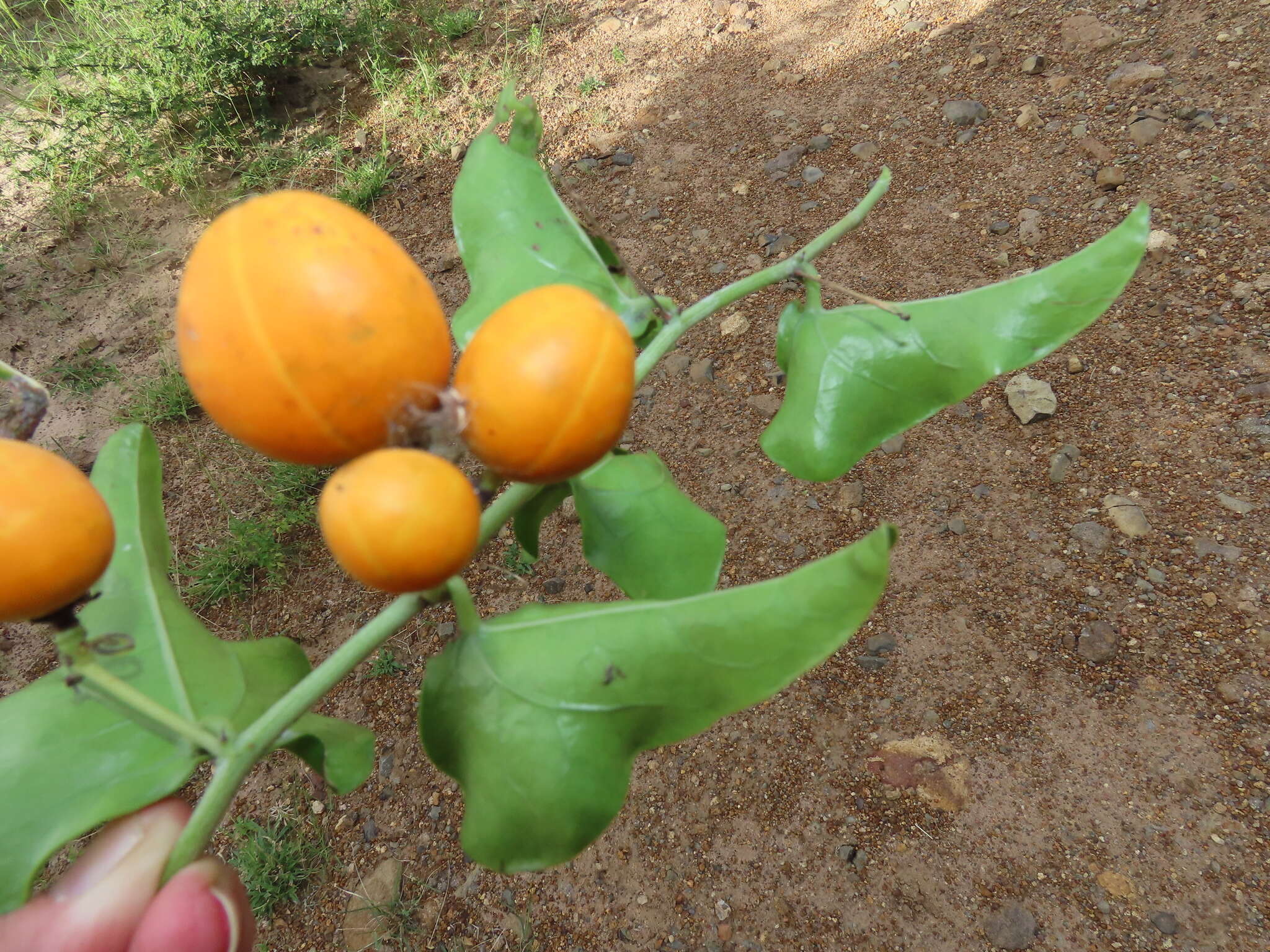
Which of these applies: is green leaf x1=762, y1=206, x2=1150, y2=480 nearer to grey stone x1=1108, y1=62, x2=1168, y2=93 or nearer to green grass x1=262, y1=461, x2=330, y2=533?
green grass x1=262, y1=461, x2=330, y2=533

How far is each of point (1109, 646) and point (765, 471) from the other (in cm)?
119

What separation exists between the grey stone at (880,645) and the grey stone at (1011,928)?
2.33ft

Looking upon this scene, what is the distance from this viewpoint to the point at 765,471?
2844mm

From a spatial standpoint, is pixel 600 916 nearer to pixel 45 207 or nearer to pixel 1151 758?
pixel 1151 758

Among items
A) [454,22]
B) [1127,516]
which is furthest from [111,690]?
[454,22]

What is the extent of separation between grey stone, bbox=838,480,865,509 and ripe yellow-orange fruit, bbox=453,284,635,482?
7.11ft

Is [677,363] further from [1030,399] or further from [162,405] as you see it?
[162,405]

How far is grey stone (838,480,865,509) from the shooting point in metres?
2.67

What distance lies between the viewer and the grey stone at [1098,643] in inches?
86.9

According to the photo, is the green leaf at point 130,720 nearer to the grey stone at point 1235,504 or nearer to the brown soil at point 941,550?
the brown soil at point 941,550

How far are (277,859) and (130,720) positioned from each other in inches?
70.7

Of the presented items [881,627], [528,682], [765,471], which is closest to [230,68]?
[765,471]

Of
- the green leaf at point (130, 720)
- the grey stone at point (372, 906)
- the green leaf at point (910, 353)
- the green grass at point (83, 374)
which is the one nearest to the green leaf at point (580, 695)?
the green leaf at point (130, 720)

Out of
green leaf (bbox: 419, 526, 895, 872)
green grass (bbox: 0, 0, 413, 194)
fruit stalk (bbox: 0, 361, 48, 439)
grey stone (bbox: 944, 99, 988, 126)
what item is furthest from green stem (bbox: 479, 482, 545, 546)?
green grass (bbox: 0, 0, 413, 194)
